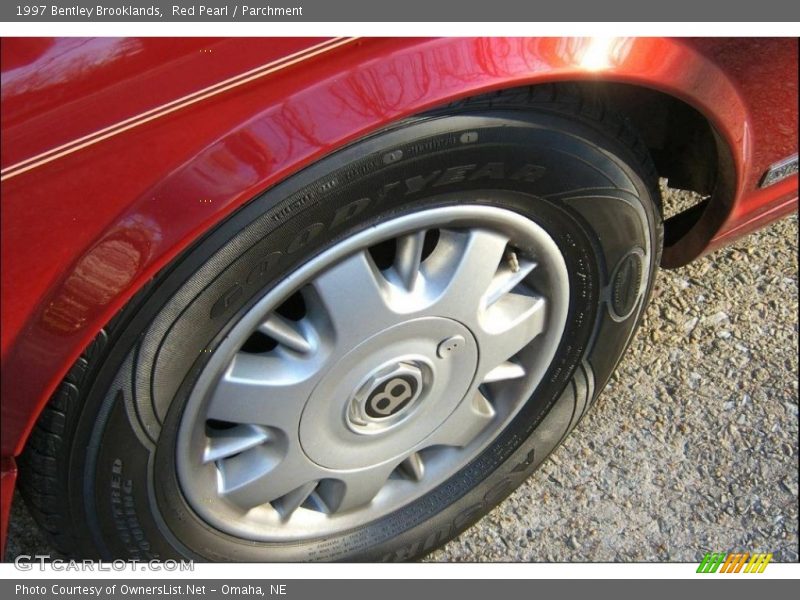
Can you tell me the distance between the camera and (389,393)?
1.47 meters

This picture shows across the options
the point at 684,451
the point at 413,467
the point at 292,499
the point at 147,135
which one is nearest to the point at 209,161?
the point at 147,135

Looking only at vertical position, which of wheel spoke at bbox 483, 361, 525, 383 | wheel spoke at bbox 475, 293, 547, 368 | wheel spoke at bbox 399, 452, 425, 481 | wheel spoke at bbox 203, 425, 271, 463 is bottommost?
wheel spoke at bbox 399, 452, 425, 481

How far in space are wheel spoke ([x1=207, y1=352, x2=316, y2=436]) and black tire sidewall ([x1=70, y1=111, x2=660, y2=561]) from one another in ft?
0.22

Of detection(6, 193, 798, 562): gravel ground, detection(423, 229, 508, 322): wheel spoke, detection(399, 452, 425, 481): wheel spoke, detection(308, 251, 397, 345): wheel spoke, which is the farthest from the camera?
detection(6, 193, 798, 562): gravel ground

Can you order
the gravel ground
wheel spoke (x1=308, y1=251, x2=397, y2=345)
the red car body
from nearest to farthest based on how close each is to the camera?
the red car body < wheel spoke (x1=308, y1=251, x2=397, y2=345) < the gravel ground

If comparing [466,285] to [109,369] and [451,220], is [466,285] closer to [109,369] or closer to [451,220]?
[451,220]

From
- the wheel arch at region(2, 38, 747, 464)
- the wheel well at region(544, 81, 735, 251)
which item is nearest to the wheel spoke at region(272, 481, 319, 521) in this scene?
the wheel arch at region(2, 38, 747, 464)

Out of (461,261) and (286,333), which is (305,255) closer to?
(286,333)

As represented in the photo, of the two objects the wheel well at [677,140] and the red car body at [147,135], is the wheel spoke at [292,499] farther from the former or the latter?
the wheel well at [677,140]

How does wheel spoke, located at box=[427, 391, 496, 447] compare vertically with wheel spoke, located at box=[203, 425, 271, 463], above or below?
below

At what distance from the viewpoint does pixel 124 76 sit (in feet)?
3.21

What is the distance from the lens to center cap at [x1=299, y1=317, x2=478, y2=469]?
1392mm

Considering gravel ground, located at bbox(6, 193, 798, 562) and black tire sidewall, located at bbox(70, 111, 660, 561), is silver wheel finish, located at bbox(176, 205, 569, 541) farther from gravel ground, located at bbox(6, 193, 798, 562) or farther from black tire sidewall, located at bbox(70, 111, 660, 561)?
gravel ground, located at bbox(6, 193, 798, 562)

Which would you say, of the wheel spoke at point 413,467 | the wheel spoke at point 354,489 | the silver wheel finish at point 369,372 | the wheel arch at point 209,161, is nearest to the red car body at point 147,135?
the wheel arch at point 209,161
